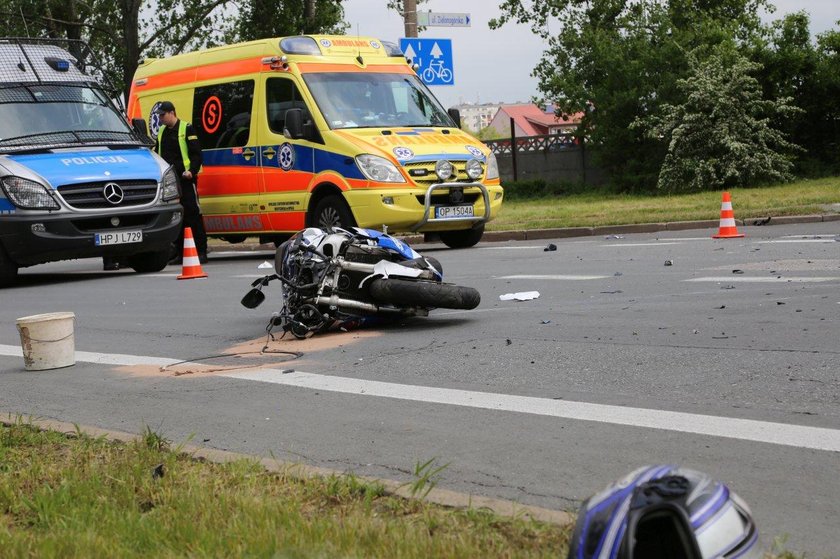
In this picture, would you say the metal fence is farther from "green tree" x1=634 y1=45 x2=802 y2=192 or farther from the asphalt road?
the asphalt road

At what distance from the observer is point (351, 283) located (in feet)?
28.6

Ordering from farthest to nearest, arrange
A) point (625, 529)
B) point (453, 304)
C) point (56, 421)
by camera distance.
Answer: point (453, 304)
point (56, 421)
point (625, 529)

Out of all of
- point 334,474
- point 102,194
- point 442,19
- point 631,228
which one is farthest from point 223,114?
point 334,474

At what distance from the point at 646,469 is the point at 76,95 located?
14387mm

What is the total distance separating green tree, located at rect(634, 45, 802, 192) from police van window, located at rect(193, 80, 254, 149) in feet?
34.9

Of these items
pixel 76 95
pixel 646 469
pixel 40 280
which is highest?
pixel 76 95

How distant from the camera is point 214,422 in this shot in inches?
238

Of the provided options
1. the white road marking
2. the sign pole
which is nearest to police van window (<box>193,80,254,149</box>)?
the sign pole

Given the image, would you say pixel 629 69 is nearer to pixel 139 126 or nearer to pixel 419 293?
pixel 139 126

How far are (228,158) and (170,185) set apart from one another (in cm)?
221

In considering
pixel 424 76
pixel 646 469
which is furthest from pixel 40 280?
pixel 646 469

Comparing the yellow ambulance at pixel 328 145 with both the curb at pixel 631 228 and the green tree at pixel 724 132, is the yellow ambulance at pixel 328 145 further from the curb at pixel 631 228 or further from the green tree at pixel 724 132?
the green tree at pixel 724 132

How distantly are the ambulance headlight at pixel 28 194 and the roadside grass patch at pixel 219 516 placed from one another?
31.4 feet

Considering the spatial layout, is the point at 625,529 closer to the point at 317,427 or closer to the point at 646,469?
the point at 646,469
